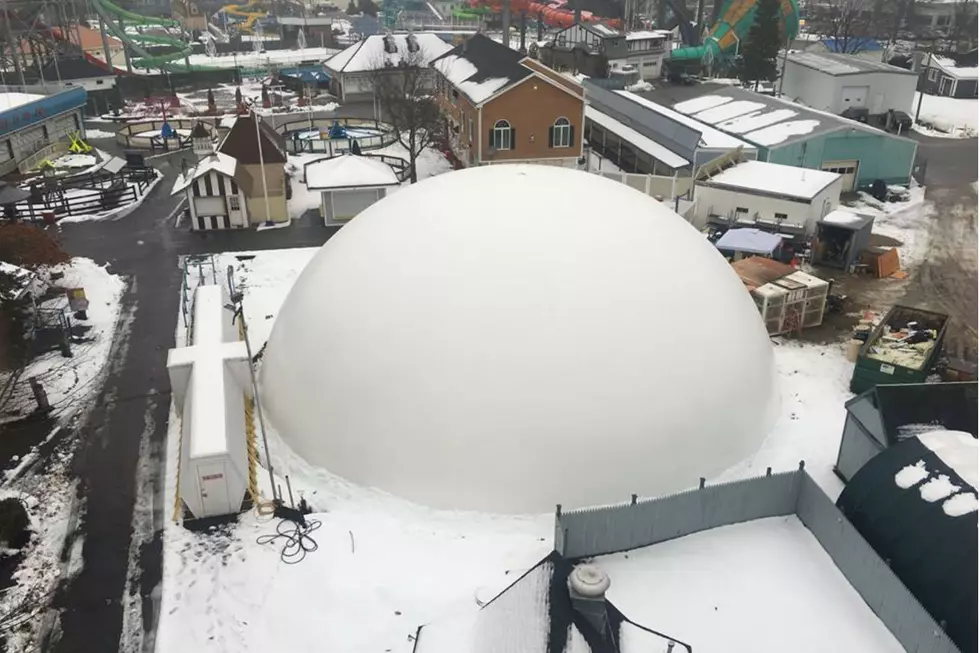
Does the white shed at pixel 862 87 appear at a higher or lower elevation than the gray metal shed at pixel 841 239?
higher

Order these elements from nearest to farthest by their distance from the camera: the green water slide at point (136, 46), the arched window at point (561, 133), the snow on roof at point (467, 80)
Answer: the snow on roof at point (467, 80)
the arched window at point (561, 133)
the green water slide at point (136, 46)

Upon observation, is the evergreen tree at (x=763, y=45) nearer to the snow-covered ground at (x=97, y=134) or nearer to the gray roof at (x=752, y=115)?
the gray roof at (x=752, y=115)

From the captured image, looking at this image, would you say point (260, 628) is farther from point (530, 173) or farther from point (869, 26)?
point (869, 26)

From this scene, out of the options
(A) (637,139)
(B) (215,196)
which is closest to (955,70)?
(A) (637,139)

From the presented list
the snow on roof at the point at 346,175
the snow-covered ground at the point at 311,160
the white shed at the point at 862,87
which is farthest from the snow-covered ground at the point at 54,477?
the white shed at the point at 862,87

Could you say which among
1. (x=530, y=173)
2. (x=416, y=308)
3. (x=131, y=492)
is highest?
(x=530, y=173)

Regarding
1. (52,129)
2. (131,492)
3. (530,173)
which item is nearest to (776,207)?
(530,173)
